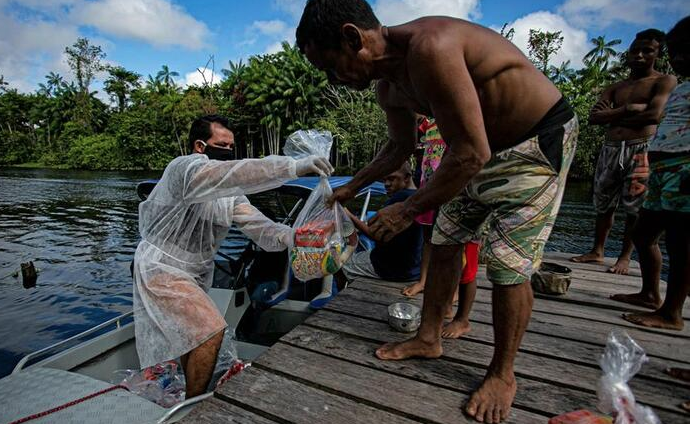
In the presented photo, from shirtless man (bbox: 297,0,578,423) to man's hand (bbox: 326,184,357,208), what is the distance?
0.60 meters

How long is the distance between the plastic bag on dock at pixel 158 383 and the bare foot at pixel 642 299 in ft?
10.8

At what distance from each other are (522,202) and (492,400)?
2.80ft

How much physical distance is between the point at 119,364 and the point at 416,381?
8.96ft

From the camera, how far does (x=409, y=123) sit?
2.01 meters

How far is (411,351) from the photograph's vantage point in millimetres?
1826

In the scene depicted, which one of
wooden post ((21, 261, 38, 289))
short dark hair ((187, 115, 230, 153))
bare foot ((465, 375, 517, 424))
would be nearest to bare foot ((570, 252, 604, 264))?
bare foot ((465, 375, 517, 424))

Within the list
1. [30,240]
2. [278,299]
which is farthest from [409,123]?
[30,240]

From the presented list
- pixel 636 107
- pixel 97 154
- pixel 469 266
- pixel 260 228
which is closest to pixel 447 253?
pixel 469 266

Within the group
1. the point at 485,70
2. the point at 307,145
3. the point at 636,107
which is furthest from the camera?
the point at 636,107

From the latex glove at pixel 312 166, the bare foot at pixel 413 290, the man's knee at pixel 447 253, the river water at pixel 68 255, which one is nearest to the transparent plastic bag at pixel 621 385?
the man's knee at pixel 447 253

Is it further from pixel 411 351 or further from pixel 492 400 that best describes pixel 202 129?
pixel 492 400

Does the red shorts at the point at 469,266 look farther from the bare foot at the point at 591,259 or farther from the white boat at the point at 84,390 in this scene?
the bare foot at the point at 591,259

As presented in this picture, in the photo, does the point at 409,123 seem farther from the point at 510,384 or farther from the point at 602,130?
the point at 602,130

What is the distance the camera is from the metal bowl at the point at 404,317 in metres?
2.11
